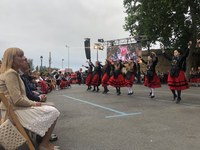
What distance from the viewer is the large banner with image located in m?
46.6

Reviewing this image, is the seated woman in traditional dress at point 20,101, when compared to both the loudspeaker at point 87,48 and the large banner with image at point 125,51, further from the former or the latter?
the loudspeaker at point 87,48

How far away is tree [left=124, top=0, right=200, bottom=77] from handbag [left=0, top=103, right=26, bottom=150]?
2942cm

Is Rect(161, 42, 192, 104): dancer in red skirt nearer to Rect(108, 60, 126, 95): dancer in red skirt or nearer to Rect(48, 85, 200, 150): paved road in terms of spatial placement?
Rect(48, 85, 200, 150): paved road

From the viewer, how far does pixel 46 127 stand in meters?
5.12

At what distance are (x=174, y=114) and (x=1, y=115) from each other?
221 inches

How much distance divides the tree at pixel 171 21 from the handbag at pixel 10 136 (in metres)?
29.4

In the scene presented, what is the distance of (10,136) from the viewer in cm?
475

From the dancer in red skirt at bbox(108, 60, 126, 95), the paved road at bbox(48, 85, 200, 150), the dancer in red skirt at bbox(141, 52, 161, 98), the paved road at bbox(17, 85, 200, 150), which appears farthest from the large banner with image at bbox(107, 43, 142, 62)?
the paved road at bbox(48, 85, 200, 150)

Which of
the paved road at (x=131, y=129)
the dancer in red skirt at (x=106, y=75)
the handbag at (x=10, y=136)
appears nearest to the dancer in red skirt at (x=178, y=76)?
the paved road at (x=131, y=129)

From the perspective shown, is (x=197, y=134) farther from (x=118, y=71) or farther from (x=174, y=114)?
(x=118, y=71)

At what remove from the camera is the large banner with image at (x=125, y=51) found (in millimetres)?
46562

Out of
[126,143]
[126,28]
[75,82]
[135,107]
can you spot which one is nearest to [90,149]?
[126,143]

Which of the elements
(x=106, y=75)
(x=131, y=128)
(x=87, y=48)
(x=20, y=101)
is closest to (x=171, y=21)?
(x=87, y=48)

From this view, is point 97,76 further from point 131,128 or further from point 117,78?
point 131,128
